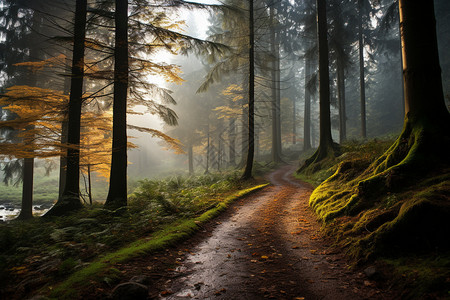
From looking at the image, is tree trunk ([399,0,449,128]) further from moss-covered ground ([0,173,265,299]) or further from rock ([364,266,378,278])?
moss-covered ground ([0,173,265,299])

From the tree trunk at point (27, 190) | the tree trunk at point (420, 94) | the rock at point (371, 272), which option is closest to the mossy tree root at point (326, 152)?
the tree trunk at point (420, 94)

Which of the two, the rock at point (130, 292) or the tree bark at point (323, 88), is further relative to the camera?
the tree bark at point (323, 88)

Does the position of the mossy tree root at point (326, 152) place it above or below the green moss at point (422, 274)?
above

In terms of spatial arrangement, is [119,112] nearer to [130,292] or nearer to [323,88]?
[130,292]

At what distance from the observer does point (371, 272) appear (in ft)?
9.93

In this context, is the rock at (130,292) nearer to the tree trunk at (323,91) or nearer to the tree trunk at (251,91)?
the tree trunk at (251,91)

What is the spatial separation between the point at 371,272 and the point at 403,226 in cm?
88

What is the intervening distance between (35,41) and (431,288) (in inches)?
782

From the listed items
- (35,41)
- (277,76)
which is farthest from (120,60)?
(277,76)

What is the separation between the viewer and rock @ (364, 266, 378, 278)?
9.84 feet

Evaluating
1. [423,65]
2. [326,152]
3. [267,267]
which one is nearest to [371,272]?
[267,267]

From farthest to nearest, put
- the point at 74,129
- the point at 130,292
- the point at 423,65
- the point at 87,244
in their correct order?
1. the point at 74,129
2. the point at 423,65
3. the point at 87,244
4. the point at 130,292

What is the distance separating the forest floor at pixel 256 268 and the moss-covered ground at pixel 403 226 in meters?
0.27

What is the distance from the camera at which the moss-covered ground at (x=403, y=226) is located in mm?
2619
